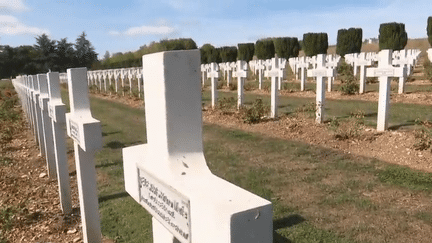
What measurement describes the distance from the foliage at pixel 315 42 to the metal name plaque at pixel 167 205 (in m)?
30.6

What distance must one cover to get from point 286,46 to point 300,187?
2940 centimetres

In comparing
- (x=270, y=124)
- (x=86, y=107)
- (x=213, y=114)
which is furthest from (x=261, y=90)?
(x=86, y=107)

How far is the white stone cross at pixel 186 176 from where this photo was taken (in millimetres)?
974

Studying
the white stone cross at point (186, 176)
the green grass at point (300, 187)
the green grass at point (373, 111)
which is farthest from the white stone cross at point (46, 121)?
the green grass at point (373, 111)

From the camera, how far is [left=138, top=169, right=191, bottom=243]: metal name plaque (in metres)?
1.19

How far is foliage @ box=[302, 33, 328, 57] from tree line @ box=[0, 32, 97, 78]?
164 feet

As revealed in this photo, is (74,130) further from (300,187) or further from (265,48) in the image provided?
(265,48)

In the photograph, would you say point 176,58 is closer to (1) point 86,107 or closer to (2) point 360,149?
(1) point 86,107

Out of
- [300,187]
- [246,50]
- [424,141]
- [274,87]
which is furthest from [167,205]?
[246,50]

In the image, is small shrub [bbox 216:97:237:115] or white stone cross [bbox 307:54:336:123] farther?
small shrub [bbox 216:97:237:115]

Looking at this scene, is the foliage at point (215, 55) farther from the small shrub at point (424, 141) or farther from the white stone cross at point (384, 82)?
the small shrub at point (424, 141)

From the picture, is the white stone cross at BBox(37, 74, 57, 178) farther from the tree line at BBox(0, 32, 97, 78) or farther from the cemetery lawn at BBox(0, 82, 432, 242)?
the tree line at BBox(0, 32, 97, 78)

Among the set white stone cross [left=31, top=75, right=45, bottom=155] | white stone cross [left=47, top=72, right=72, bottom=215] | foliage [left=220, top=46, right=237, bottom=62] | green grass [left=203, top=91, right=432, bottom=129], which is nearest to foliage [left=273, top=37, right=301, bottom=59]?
foliage [left=220, top=46, right=237, bottom=62]

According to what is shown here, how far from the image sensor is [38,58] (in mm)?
64125
